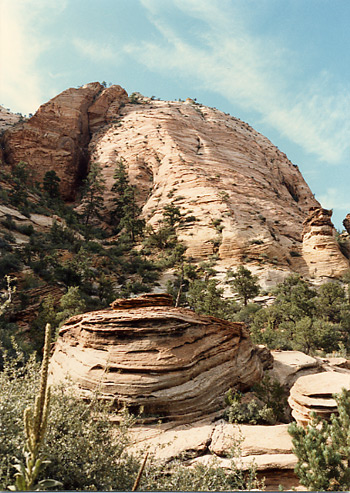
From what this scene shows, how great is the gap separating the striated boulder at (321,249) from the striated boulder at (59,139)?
1610 inches

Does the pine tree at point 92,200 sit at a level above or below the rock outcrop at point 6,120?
below

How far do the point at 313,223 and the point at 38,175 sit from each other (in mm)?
45486

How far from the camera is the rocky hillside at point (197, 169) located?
114 ft

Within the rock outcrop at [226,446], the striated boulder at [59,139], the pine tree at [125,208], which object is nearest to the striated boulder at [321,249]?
the pine tree at [125,208]

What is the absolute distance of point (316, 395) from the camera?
25.0 feet

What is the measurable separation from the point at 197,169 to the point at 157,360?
41.9m

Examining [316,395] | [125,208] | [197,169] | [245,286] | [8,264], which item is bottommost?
[316,395]

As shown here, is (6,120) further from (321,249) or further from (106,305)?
(321,249)

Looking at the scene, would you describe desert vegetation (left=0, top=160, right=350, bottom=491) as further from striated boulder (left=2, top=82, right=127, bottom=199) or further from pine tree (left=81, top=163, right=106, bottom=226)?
striated boulder (left=2, top=82, right=127, bottom=199)

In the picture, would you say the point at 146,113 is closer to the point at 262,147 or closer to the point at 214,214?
the point at 262,147

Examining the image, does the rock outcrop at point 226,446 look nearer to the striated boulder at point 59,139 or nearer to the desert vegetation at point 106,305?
the desert vegetation at point 106,305

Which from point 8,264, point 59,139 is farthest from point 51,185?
point 8,264

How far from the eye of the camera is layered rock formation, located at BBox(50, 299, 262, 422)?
337 inches

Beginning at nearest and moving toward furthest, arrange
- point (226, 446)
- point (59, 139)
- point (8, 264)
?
point (226, 446) → point (8, 264) → point (59, 139)
